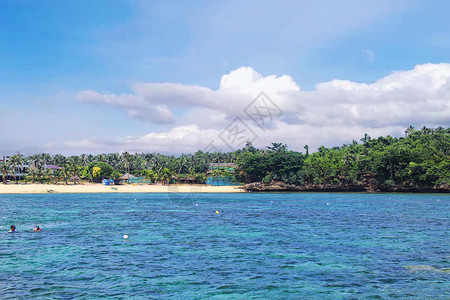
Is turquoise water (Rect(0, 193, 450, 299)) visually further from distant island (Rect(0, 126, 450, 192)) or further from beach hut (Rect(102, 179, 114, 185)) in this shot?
beach hut (Rect(102, 179, 114, 185))

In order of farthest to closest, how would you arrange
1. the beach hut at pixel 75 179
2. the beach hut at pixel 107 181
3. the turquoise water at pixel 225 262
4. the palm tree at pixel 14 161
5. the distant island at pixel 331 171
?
the beach hut at pixel 75 179, the beach hut at pixel 107 181, the palm tree at pixel 14 161, the distant island at pixel 331 171, the turquoise water at pixel 225 262

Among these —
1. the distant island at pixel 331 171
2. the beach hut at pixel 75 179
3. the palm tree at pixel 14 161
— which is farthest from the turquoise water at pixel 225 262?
the beach hut at pixel 75 179

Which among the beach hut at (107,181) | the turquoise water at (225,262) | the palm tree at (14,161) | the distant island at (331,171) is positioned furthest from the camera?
the beach hut at (107,181)

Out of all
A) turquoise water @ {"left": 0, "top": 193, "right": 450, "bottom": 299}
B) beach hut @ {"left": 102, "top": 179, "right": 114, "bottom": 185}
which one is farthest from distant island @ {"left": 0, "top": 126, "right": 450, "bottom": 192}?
turquoise water @ {"left": 0, "top": 193, "right": 450, "bottom": 299}

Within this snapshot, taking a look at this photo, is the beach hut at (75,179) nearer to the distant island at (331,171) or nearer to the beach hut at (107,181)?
the distant island at (331,171)

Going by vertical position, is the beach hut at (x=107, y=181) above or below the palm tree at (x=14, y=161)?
below

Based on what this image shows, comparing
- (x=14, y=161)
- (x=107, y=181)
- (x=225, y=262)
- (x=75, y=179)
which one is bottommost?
(x=225, y=262)

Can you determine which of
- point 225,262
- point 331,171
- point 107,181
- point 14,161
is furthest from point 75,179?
point 225,262

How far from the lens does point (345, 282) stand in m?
20.1

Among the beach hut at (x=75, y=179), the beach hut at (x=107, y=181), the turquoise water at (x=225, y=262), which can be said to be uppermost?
the beach hut at (x=75, y=179)

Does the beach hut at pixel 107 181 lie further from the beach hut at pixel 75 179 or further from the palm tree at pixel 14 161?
the palm tree at pixel 14 161

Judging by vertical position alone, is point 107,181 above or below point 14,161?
below

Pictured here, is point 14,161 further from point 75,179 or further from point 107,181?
point 107,181

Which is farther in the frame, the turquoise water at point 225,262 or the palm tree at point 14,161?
the palm tree at point 14,161
